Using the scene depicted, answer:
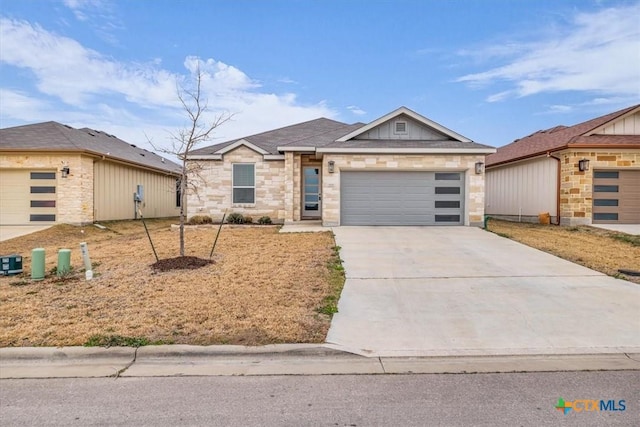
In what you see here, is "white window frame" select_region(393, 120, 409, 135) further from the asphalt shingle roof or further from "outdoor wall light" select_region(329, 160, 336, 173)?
"outdoor wall light" select_region(329, 160, 336, 173)

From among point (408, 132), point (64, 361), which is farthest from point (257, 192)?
point (64, 361)

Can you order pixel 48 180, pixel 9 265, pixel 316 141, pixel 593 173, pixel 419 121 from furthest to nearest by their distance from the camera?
pixel 316 141
pixel 48 180
pixel 593 173
pixel 419 121
pixel 9 265

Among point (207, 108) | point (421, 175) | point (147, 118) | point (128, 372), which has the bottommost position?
point (128, 372)

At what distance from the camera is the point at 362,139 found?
52.3ft

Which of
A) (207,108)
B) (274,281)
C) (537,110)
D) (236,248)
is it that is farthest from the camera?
(537,110)

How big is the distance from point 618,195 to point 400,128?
9291 mm

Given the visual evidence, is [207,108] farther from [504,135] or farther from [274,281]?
[504,135]

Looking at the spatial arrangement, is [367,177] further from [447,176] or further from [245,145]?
[245,145]

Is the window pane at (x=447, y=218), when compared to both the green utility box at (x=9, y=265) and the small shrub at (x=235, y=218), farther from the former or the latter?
the green utility box at (x=9, y=265)

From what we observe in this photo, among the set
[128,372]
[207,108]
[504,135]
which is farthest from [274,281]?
[504,135]

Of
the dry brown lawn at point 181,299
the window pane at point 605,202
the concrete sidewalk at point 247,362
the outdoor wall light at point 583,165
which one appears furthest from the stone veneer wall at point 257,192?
the window pane at point 605,202

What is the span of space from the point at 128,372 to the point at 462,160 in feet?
44.2

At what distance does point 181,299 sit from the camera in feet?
19.8

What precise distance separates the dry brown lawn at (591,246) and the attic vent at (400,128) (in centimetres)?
561
